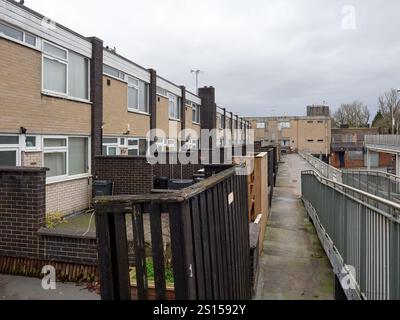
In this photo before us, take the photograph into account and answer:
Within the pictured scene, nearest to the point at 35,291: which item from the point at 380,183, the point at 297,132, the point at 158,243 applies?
the point at 158,243

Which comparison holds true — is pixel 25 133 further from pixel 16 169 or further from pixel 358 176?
pixel 358 176

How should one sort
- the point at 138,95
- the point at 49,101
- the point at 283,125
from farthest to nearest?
1. the point at 283,125
2. the point at 138,95
3. the point at 49,101

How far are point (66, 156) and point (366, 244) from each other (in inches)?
332

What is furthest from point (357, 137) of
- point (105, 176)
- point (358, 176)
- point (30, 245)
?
point (30, 245)

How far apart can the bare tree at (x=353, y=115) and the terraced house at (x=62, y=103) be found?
7136 cm

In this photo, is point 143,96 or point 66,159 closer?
point 66,159

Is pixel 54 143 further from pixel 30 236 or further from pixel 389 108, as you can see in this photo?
pixel 389 108

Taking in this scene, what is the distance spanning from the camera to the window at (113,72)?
1254 cm

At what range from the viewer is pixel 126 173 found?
10906mm

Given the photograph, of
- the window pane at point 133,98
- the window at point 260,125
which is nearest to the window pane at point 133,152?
the window pane at point 133,98

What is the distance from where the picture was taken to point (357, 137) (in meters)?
62.5

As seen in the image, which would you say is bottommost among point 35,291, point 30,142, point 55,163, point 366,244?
point 35,291
